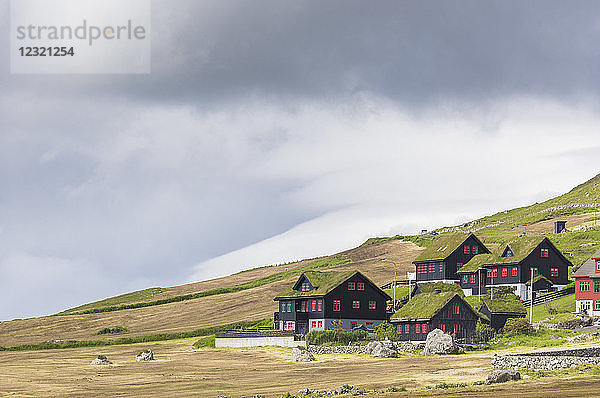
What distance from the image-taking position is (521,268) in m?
124

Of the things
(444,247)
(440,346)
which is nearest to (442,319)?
(440,346)

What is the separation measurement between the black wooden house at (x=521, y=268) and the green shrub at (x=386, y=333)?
25325 millimetres

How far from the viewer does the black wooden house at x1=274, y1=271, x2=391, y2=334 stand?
114438 millimetres

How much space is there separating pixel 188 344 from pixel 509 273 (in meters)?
47.9

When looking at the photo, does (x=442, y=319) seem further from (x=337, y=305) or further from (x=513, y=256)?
(x=513, y=256)

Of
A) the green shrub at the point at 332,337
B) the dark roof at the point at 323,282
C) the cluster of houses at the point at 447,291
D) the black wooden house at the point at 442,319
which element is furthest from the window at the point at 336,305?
the green shrub at the point at 332,337

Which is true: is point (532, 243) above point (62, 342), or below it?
above

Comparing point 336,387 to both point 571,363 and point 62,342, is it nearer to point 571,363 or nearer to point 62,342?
point 571,363

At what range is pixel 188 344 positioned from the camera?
117 m

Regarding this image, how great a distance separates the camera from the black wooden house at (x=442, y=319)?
99.3m

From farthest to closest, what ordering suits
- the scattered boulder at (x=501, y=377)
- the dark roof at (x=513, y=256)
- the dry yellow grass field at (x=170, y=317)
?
1. the dry yellow grass field at (x=170, y=317)
2. the dark roof at (x=513, y=256)
3. the scattered boulder at (x=501, y=377)

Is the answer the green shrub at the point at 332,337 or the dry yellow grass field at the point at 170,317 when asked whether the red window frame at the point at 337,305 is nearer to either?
the green shrub at the point at 332,337

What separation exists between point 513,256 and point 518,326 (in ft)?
110

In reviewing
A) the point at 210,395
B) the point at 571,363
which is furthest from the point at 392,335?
the point at 210,395
